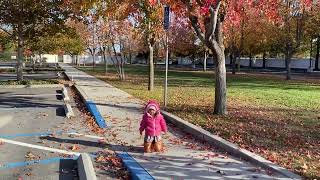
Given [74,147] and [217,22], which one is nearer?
[74,147]

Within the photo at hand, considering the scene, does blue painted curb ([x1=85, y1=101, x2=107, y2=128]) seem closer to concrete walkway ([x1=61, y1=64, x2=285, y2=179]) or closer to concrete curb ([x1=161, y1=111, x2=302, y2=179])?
concrete walkway ([x1=61, y1=64, x2=285, y2=179])

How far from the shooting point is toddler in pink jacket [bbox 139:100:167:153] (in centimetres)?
831

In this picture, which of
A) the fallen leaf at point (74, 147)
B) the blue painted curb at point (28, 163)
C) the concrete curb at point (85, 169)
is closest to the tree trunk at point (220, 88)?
the fallen leaf at point (74, 147)

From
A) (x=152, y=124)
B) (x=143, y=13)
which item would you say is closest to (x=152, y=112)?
(x=152, y=124)

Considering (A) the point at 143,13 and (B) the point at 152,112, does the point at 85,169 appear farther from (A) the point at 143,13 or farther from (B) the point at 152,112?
(A) the point at 143,13

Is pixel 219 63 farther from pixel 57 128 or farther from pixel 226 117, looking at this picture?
pixel 57 128

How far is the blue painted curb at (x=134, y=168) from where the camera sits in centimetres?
679

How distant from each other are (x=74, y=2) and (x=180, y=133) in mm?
7699

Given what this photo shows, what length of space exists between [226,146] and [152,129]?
Result: 1.36m

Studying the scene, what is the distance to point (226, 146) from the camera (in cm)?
830

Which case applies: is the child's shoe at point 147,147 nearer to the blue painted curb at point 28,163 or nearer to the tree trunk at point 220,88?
the blue painted curb at point 28,163

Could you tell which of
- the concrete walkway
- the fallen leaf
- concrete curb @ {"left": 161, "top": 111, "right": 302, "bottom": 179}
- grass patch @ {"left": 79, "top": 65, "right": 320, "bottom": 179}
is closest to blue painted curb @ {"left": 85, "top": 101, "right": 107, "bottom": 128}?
the concrete walkway

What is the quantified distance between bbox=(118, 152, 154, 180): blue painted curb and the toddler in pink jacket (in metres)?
0.45

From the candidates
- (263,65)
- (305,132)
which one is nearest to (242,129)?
(305,132)
